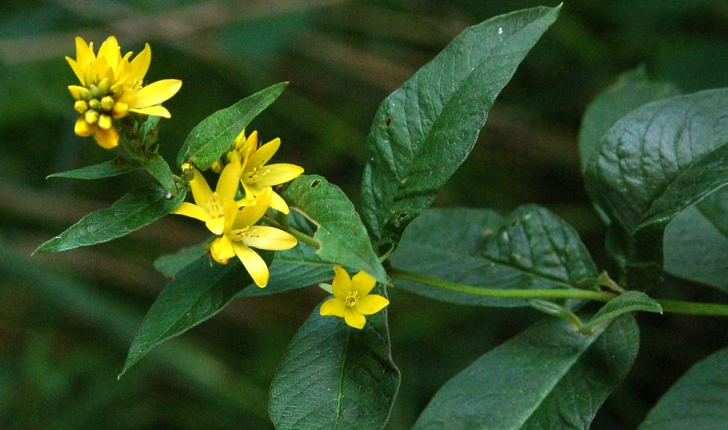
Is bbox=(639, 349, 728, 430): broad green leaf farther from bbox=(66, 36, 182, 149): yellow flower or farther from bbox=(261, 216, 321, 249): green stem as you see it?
bbox=(66, 36, 182, 149): yellow flower

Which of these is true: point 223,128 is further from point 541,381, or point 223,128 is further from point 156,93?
point 541,381

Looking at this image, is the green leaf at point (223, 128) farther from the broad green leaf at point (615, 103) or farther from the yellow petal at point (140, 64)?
the broad green leaf at point (615, 103)

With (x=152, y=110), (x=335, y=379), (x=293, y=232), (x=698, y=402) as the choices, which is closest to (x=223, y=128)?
(x=152, y=110)

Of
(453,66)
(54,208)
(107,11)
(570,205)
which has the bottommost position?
(54,208)

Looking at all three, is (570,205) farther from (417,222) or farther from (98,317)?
(98,317)

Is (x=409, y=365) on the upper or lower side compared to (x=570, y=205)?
lower

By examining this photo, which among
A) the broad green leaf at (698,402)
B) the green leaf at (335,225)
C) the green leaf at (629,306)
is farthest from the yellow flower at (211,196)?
the broad green leaf at (698,402)

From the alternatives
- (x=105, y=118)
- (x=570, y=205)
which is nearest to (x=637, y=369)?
(x=570, y=205)
